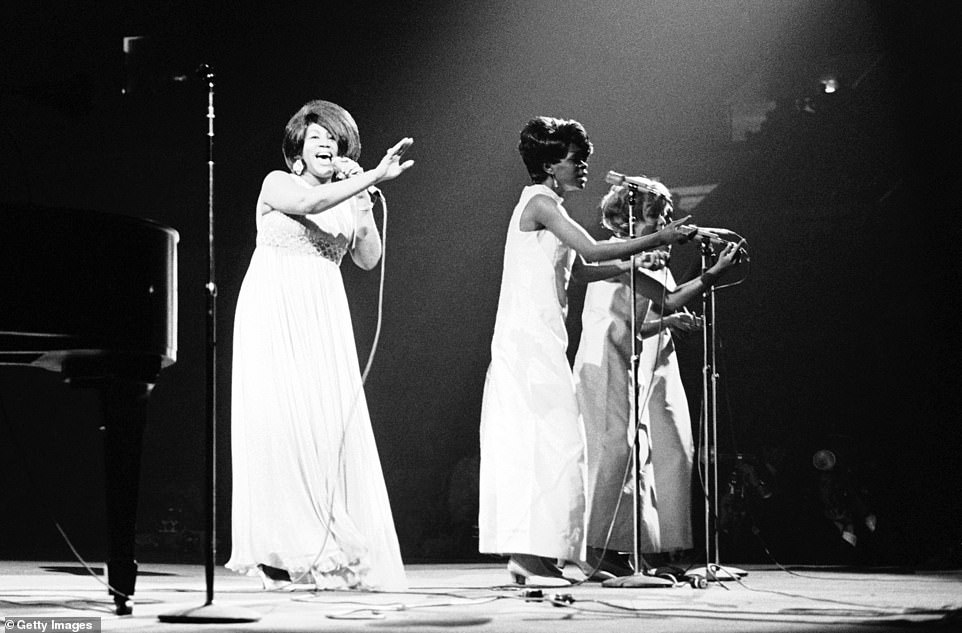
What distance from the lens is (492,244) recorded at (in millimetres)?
7672

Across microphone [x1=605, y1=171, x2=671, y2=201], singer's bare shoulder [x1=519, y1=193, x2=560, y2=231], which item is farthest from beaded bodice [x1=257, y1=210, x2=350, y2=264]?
microphone [x1=605, y1=171, x2=671, y2=201]

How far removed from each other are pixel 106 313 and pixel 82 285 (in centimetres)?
9

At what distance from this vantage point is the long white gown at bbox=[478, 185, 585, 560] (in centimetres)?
406

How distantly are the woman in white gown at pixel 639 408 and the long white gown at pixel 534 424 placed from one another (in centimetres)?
51

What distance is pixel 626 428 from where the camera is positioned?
4.60 m

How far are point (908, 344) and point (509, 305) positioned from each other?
3.80m

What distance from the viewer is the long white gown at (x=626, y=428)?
15.1 feet

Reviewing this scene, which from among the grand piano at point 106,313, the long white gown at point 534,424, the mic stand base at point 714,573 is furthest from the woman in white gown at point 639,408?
the grand piano at point 106,313

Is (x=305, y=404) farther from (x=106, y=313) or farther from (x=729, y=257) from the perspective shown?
(x=729, y=257)

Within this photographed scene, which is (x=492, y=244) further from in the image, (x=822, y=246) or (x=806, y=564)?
(x=806, y=564)

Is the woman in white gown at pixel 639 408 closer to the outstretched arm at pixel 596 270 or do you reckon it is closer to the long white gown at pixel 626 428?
the long white gown at pixel 626 428

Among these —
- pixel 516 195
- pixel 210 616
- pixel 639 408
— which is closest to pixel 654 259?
pixel 639 408

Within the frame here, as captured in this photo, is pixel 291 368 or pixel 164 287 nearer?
pixel 164 287

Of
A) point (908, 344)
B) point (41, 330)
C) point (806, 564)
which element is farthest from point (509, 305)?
point (908, 344)
